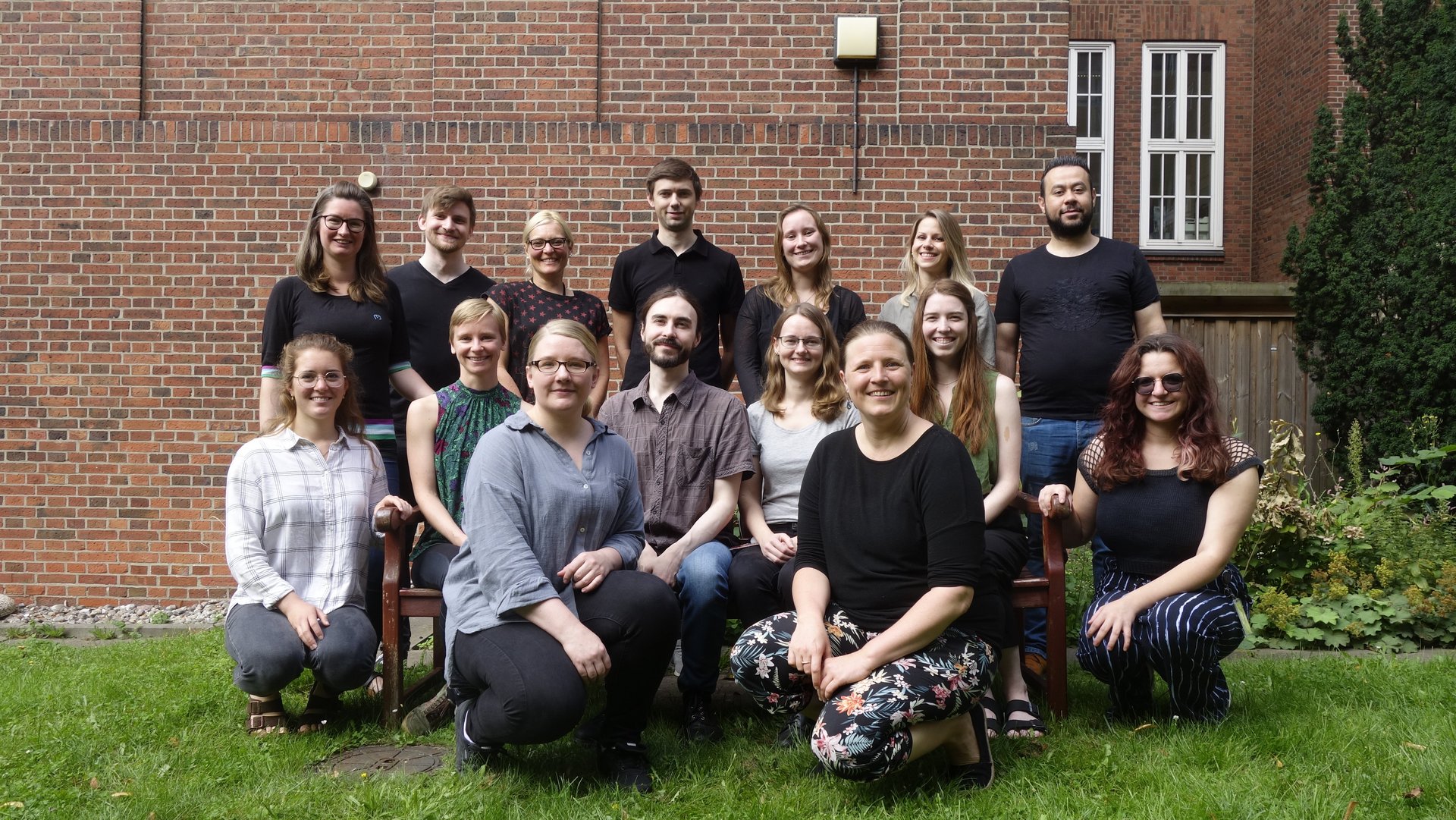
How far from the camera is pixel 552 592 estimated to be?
3084 millimetres

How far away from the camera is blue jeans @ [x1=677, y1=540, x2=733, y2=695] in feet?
11.8

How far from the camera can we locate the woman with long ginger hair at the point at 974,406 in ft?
12.2

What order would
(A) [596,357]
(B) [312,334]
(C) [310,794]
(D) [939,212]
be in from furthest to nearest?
1. (D) [939,212]
2. (B) [312,334]
3. (A) [596,357]
4. (C) [310,794]

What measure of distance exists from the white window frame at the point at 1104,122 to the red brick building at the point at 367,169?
760cm

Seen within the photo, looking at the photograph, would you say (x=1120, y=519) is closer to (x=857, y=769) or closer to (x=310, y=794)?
(x=857, y=769)

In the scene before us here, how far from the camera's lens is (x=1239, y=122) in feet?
45.0

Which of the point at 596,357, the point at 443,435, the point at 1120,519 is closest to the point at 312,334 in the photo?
the point at 443,435

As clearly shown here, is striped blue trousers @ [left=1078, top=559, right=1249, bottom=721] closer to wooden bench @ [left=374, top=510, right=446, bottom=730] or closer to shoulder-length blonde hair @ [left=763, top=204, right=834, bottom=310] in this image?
shoulder-length blonde hair @ [left=763, top=204, right=834, bottom=310]

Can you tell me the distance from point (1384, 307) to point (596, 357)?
8.01 meters

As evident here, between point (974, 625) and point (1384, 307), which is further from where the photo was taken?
point (1384, 307)

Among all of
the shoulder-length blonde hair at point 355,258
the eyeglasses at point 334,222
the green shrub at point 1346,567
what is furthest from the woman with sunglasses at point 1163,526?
the eyeglasses at point 334,222

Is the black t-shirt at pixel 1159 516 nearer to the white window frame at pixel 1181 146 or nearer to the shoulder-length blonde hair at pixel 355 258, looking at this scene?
the shoulder-length blonde hair at pixel 355 258

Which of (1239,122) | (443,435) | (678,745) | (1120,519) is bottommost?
(678,745)

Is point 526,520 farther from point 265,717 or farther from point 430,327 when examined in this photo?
point 430,327
